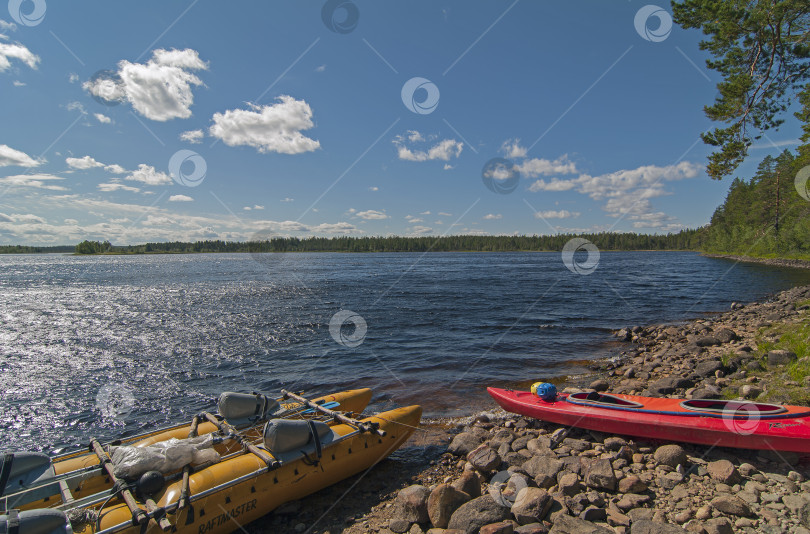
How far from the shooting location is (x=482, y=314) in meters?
28.8

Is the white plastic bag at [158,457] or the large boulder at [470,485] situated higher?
the white plastic bag at [158,457]

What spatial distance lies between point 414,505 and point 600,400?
5612 mm

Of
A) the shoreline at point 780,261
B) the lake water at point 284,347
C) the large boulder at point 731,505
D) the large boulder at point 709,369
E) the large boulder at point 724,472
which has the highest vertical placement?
the shoreline at point 780,261

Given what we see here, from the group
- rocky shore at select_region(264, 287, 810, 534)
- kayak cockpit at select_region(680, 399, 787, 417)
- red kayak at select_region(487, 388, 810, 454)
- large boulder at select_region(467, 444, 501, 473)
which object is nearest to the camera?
rocky shore at select_region(264, 287, 810, 534)

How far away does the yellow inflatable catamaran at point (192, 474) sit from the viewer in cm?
603

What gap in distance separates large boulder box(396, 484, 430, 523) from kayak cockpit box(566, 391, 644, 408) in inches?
187

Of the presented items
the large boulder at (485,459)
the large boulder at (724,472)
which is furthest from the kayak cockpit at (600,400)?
the large boulder at (485,459)

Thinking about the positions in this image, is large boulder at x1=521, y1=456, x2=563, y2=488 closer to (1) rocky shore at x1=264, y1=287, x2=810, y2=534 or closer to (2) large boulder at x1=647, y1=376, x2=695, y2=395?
(1) rocky shore at x1=264, y1=287, x2=810, y2=534

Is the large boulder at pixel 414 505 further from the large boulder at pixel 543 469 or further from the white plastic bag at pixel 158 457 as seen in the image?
the white plastic bag at pixel 158 457

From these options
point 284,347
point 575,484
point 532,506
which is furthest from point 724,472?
point 284,347

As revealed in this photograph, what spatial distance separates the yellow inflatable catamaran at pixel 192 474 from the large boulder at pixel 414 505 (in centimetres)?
205

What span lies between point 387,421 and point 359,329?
15.5 meters

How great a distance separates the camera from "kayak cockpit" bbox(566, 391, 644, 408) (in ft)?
29.7

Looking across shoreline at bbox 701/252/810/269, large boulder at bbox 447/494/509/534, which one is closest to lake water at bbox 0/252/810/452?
large boulder at bbox 447/494/509/534
